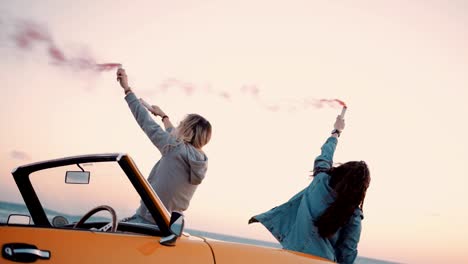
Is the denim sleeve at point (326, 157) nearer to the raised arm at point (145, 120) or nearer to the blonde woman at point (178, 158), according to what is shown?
the blonde woman at point (178, 158)

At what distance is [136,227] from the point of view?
355cm

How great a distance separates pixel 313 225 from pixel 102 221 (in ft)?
6.47

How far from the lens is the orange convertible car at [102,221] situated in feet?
10.1

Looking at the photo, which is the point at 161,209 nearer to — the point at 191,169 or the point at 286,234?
the point at 191,169

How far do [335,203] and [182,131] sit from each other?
1.40m

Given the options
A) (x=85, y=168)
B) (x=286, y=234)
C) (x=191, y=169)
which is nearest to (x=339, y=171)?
(x=286, y=234)

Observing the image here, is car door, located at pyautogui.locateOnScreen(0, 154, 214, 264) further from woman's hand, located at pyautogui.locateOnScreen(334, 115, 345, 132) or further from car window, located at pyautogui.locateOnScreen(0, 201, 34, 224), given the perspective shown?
woman's hand, located at pyautogui.locateOnScreen(334, 115, 345, 132)

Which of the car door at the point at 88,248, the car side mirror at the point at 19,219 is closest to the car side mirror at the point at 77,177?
the car side mirror at the point at 19,219

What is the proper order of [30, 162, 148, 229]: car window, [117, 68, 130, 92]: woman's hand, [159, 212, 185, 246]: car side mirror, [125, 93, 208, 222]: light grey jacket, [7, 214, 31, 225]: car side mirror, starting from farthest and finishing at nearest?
[117, 68, 130, 92]: woman's hand
[125, 93, 208, 222]: light grey jacket
[30, 162, 148, 229]: car window
[7, 214, 31, 225]: car side mirror
[159, 212, 185, 246]: car side mirror

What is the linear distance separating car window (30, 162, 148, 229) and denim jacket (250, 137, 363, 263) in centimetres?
185

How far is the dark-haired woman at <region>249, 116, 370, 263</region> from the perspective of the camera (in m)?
4.83

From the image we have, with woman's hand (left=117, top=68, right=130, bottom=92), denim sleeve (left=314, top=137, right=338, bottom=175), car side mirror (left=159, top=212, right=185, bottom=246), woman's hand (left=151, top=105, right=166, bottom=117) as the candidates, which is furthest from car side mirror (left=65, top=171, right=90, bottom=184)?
denim sleeve (left=314, top=137, right=338, bottom=175)

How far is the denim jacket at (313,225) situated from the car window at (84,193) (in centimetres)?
185

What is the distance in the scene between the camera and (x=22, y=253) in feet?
9.53
